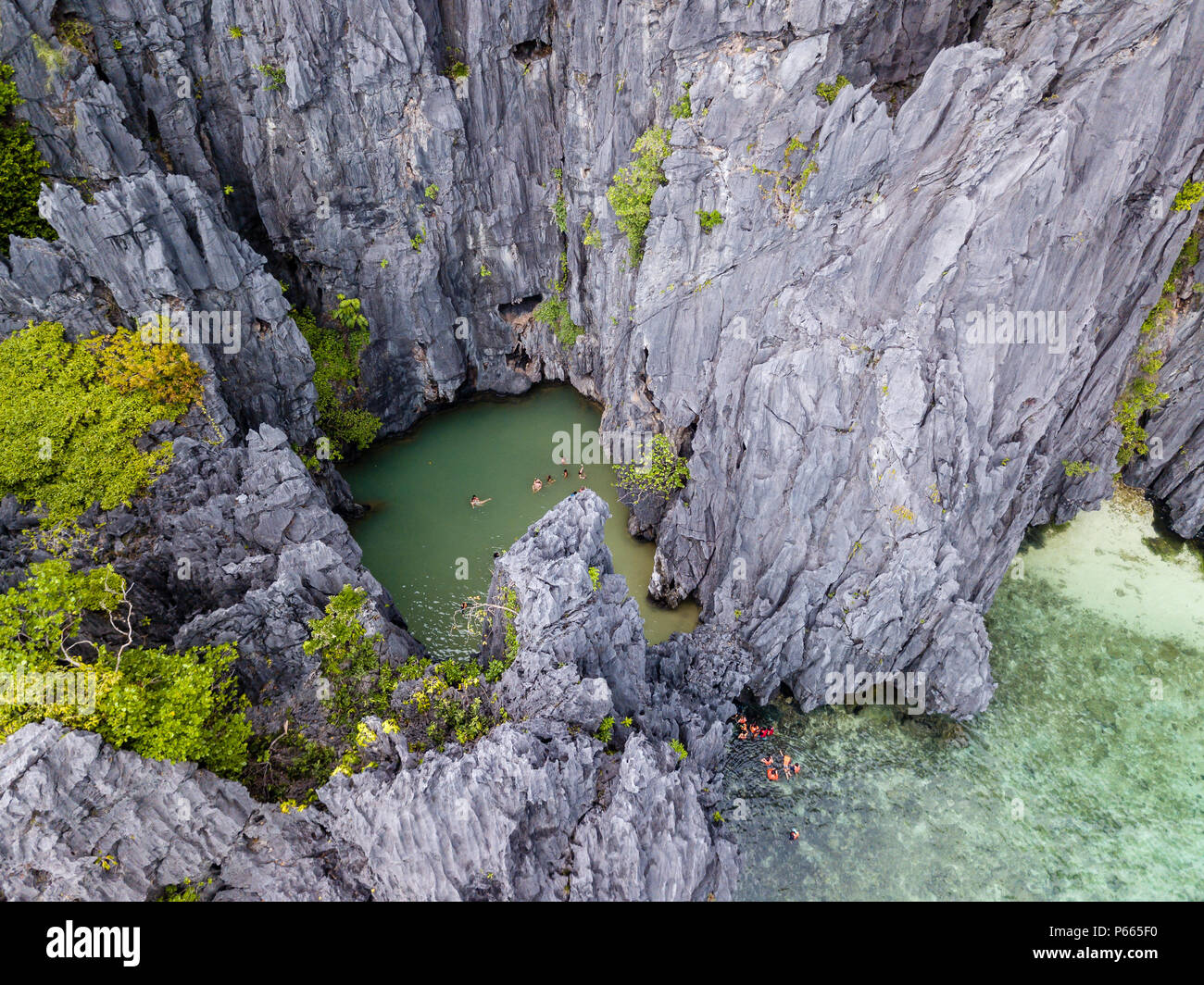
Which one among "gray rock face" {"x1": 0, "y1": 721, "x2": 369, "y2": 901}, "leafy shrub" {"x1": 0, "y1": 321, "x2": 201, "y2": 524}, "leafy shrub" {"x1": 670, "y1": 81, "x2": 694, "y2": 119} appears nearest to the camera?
"gray rock face" {"x1": 0, "y1": 721, "x2": 369, "y2": 901}

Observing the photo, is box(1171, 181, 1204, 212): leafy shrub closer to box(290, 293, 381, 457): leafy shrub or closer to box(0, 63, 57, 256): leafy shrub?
box(290, 293, 381, 457): leafy shrub

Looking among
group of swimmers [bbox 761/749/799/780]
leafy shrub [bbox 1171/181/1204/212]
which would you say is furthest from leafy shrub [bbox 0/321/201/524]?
leafy shrub [bbox 1171/181/1204/212]

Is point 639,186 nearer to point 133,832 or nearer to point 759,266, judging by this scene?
point 759,266

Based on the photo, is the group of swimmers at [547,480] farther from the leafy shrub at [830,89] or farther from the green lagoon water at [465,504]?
the leafy shrub at [830,89]

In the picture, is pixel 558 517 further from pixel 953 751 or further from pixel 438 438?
pixel 438 438

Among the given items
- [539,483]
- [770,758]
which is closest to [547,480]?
[539,483]

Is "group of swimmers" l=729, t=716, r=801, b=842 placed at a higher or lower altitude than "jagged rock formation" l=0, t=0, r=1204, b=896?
lower
